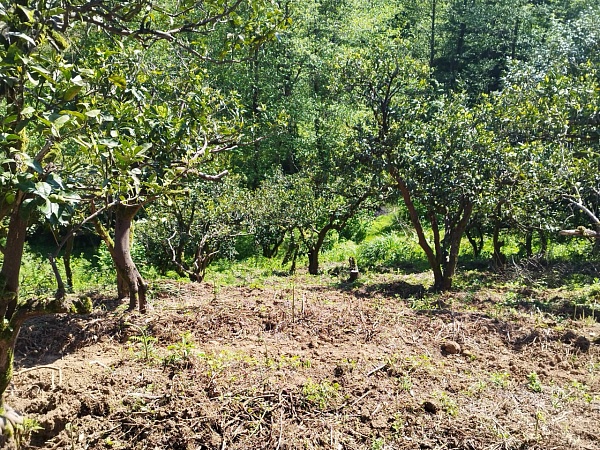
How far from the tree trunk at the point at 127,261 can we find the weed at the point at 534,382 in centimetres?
404

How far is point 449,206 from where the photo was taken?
338 inches

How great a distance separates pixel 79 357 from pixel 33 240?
17512mm

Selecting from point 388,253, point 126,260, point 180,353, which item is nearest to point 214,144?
point 126,260

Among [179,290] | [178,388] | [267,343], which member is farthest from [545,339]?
[179,290]

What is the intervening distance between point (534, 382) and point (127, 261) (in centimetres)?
431

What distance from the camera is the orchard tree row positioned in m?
2.83

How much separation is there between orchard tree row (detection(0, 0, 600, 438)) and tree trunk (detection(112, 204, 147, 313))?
0.02 m

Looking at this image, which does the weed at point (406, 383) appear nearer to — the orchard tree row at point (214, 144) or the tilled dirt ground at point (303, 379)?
the tilled dirt ground at point (303, 379)

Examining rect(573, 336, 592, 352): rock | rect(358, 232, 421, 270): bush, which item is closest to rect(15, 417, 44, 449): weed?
rect(573, 336, 592, 352): rock

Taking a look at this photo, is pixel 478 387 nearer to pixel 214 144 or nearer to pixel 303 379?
pixel 303 379

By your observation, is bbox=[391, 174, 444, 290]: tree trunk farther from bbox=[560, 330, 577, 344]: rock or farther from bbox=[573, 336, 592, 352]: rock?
bbox=[573, 336, 592, 352]: rock

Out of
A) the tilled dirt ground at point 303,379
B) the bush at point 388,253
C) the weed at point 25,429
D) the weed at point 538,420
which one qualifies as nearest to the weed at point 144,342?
the tilled dirt ground at point 303,379

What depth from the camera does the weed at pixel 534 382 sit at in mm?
4566

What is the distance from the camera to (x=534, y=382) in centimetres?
467
